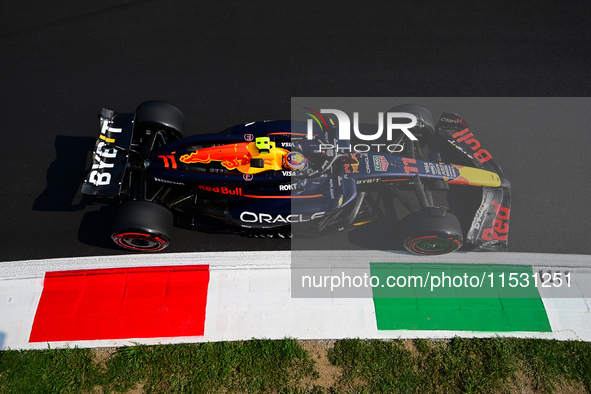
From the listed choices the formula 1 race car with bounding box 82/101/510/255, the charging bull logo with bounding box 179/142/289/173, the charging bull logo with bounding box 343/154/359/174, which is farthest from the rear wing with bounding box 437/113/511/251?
the charging bull logo with bounding box 179/142/289/173

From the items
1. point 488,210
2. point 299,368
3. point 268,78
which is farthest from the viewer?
point 268,78

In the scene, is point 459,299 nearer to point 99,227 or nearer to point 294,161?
point 294,161

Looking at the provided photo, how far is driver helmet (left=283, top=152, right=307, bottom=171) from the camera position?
5840 millimetres

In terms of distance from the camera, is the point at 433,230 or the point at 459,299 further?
the point at 459,299

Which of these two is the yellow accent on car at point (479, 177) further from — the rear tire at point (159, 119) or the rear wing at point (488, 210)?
the rear tire at point (159, 119)

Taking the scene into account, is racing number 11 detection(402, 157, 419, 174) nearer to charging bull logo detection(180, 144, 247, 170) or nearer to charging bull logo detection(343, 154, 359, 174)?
charging bull logo detection(343, 154, 359, 174)

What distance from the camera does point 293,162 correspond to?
5840 mm

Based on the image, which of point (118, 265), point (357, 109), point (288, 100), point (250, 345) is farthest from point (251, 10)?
point (250, 345)

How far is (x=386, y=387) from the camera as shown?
5.55 m

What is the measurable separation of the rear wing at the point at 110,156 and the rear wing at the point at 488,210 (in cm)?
525

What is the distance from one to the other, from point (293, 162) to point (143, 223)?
2.24m

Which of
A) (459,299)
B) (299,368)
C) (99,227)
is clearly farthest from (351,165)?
(99,227)

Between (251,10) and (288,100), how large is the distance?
8.76 ft

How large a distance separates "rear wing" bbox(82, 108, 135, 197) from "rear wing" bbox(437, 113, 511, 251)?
Result: 5247 mm
